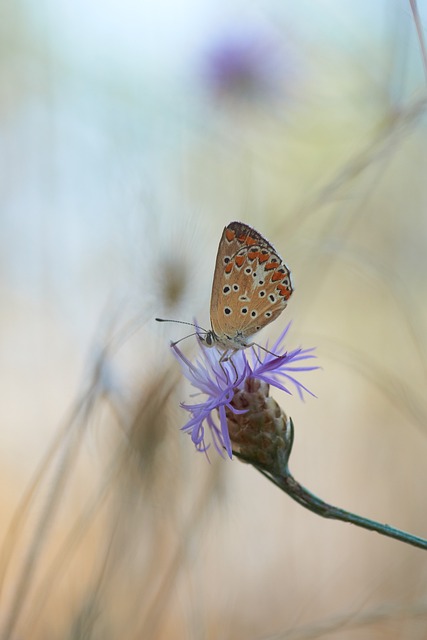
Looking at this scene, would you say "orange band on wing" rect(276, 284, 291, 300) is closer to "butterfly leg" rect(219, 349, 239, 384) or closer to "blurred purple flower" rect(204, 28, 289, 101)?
"butterfly leg" rect(219, 349, 239, 384)

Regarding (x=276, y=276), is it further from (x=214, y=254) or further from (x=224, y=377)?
(x=214, y=254)

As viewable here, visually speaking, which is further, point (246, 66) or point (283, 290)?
point (246, 66)

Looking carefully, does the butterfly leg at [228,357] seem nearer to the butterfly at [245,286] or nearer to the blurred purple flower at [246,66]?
the butterfly at [245,286]

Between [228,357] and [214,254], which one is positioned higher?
[214,254]

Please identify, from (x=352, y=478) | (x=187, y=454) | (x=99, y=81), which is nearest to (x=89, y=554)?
(x=187, y=454)

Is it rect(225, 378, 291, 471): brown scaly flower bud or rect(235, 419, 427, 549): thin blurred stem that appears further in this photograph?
rect(225, 378, 291, 471): brown scaly flower bud

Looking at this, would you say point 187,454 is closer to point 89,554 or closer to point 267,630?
point 89,554

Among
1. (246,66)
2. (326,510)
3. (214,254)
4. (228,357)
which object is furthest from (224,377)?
(246,66)

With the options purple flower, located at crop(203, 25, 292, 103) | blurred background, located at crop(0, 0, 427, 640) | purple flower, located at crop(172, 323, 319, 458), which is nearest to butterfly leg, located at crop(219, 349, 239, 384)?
purple flower, located at crop(172, 323, 319, 458)
